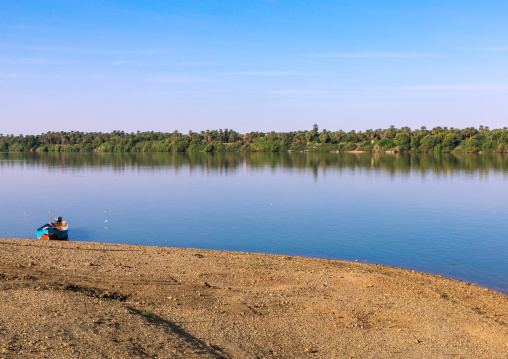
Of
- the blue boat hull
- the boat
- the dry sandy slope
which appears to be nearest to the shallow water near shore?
the boat

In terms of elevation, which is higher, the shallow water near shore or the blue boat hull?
the blue boat hull

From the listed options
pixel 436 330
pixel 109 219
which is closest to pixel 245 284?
pixel 436 330

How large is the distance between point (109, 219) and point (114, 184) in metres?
30.9

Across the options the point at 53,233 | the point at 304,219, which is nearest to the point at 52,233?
the point at 53,233

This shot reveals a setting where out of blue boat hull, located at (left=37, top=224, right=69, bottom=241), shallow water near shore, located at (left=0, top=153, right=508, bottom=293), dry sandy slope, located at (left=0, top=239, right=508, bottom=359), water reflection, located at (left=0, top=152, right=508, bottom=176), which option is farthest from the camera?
water reflection, located at (left=0, top=152, right=508, bottom=176)

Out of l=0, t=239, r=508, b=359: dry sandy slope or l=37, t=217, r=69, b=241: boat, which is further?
l=37, t=217, r=69, b=241: boat

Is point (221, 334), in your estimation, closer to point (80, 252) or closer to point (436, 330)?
point (436, 330)

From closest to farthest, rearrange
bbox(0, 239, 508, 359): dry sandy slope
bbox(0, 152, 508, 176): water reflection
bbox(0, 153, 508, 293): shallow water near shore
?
bbox(0, 239, 508, 359): dry sandy slope → bbox(0, 153, 508, 293): shallow water near shore → bbox(0, 152, 508, 176): water reflection

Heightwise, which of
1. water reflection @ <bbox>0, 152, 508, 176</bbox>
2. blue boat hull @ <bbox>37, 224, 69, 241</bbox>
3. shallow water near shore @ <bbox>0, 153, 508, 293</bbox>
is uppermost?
water reflection @ <bbox>0, 152, 508, 176</bbox>

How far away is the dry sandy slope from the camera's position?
10.5 m

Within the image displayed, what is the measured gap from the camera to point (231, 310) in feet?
45.9

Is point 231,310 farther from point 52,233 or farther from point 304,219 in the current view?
point 304,219

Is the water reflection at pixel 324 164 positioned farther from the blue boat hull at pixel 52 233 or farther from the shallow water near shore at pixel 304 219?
the blue boat hull at pixel 52 233

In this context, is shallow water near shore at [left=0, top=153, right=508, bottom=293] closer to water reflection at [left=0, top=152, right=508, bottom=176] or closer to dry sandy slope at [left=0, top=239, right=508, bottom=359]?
dry sandy slope at [left=0, top=239, right=508, bottom=359]
